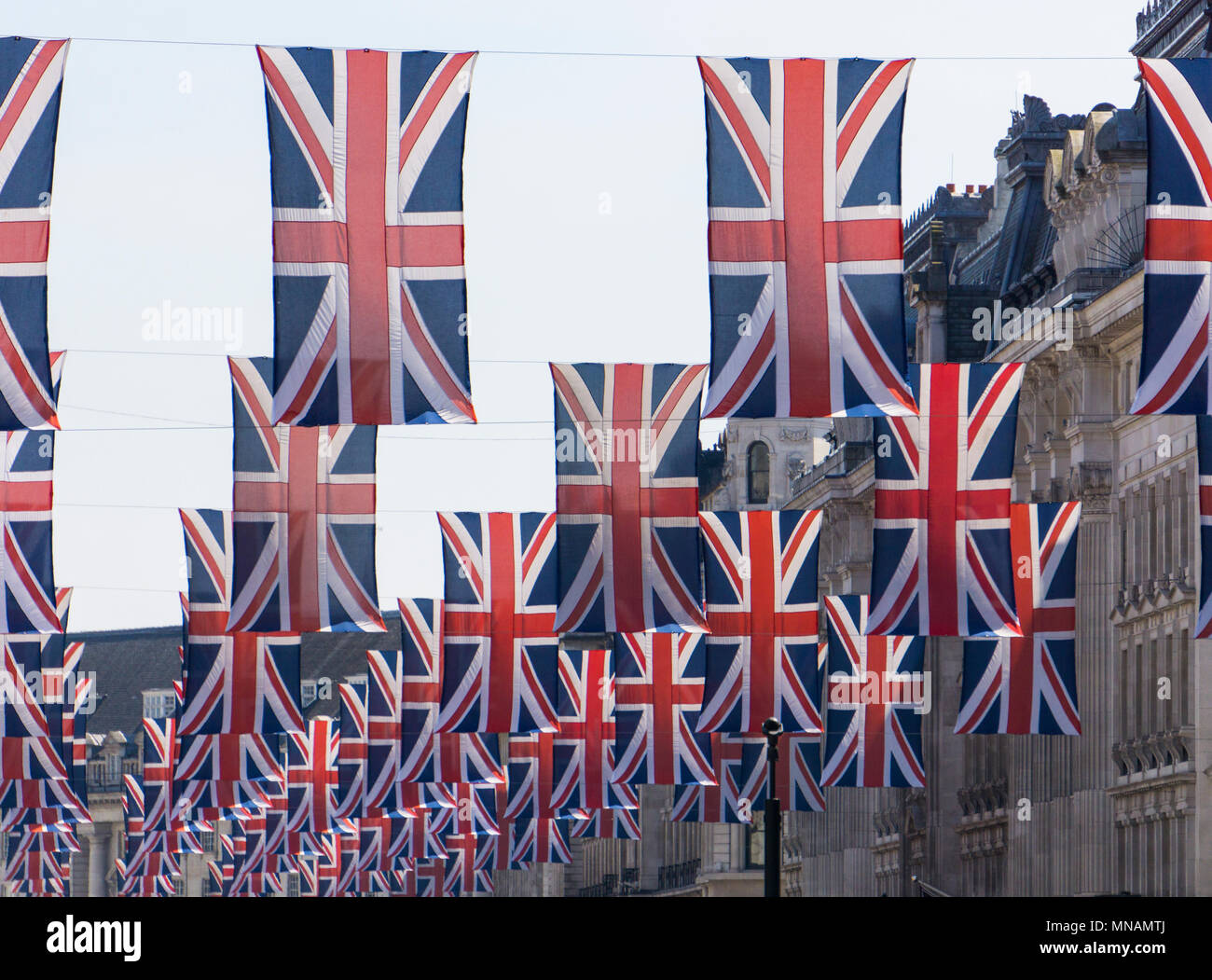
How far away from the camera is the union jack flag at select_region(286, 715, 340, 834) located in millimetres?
A: 75562

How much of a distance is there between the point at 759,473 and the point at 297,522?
58975mm

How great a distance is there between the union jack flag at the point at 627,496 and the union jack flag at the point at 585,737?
59.9 ft

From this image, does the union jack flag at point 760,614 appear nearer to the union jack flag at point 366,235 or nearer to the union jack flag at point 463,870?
the union jack flag at point 366,235


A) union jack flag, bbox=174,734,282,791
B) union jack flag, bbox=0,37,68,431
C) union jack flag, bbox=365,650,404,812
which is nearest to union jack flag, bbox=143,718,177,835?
union jack flag, bbox=365,650,404,812

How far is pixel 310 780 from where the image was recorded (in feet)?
249

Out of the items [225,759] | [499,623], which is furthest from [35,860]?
[499,623]

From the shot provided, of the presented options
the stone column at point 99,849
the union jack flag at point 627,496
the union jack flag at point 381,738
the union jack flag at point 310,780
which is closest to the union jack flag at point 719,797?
the union jack flag at point 381,738

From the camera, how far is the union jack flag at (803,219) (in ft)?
95.6

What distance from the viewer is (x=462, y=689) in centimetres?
4831

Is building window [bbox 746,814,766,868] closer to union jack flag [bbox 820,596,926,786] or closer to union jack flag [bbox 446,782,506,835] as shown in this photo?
union jack flag [bbox 446,782,506,835]

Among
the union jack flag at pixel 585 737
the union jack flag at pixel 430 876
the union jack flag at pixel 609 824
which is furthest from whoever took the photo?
the union jack flag at pixel 430 876

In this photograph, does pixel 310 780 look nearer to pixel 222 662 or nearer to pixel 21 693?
pixel 21 693
